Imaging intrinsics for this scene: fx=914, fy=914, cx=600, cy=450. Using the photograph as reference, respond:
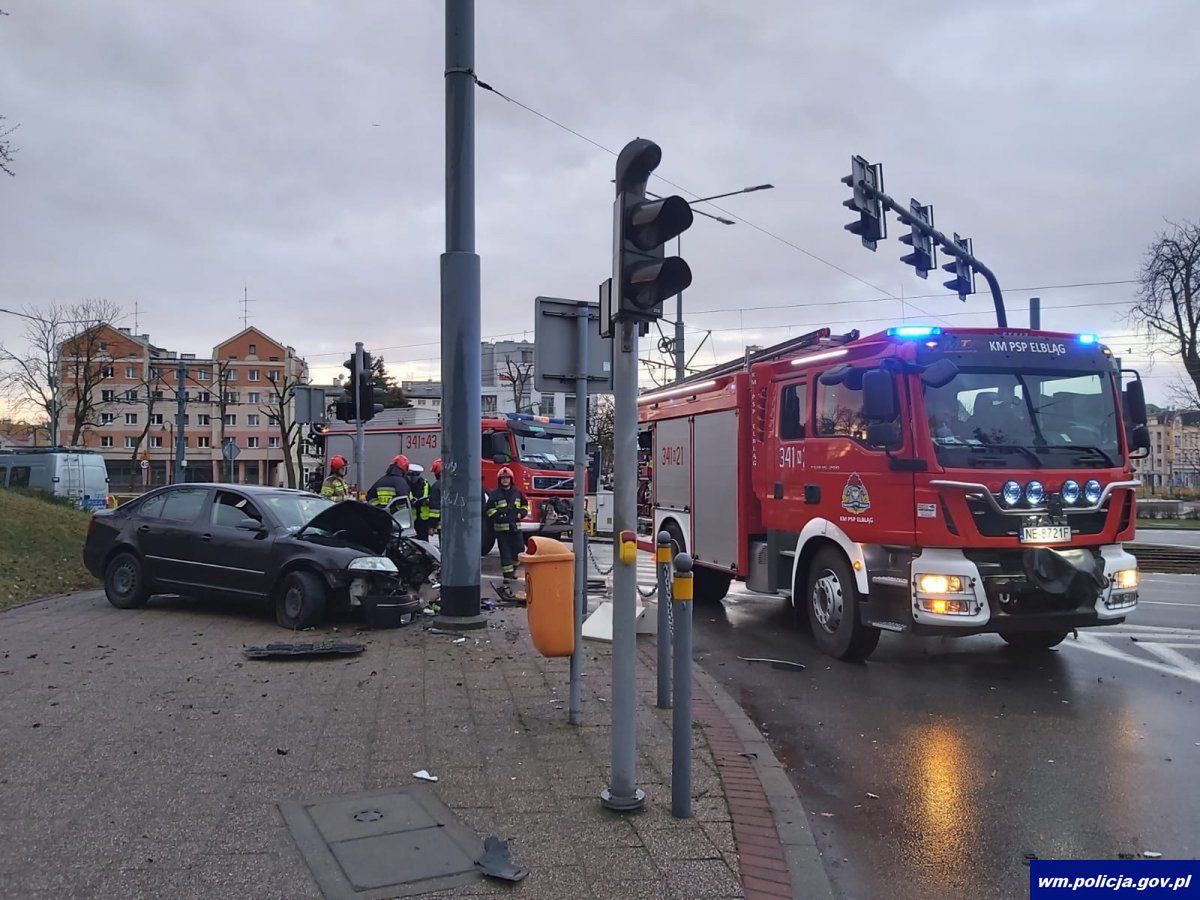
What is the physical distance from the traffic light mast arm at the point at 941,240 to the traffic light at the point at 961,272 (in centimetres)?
9

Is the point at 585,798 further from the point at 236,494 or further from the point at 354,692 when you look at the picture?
the point at 236,494

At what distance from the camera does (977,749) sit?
576 cm

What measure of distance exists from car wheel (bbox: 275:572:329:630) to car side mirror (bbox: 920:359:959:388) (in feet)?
19.7

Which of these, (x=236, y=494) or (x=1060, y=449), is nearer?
(x=1060, y=449)

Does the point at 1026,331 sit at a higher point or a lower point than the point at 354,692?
higher

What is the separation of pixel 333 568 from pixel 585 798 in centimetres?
521

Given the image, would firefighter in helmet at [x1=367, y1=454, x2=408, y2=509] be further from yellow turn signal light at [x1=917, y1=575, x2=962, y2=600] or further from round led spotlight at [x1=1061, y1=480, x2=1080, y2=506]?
round led spotlight at [x1=1061, y1=480, x2=1080, y2=506]

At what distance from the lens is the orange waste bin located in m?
5.66

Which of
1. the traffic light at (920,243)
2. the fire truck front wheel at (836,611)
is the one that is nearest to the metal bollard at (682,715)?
the fire truck front wheel at (836,611)

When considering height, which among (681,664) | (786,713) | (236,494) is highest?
(236,494)

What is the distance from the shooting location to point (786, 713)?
662cm

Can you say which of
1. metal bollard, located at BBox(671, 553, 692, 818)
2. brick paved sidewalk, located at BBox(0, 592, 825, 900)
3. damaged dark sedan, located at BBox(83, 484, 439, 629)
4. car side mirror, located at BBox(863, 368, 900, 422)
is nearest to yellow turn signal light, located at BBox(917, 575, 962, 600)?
car side mirror, located at BBox(863, 368, 900, 422)

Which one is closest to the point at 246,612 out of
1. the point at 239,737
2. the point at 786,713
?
the point at 239,737

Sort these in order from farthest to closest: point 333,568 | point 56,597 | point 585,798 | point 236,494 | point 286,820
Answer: point 56,597
point 236,494
point 333,568
point 585,798
point 286,820
